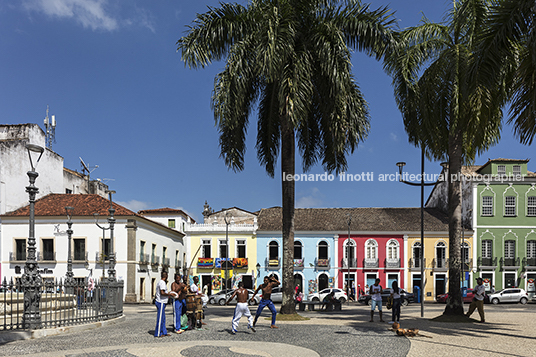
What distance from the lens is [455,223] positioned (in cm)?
1761

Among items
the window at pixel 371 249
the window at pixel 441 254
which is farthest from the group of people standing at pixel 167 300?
the window at pixel 441 254

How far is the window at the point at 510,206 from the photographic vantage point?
43656mm

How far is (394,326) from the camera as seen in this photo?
13.9 m

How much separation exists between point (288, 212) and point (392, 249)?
30.0 meters

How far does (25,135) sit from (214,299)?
20.1 metres

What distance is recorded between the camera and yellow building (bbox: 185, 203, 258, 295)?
151 ft

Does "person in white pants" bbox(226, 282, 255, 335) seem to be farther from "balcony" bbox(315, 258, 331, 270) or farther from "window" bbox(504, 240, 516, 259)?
"window" bbox(504, 240, 516, 259)

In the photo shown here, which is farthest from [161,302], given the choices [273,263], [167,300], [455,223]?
[273,263]

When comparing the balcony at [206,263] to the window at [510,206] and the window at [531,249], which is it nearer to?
the window at [510,206]

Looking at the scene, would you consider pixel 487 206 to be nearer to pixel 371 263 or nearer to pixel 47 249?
pixel 371 263

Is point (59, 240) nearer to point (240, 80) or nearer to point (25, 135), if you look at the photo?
point (25, 135)

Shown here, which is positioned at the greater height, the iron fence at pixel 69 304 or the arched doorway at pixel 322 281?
the iron fence at pixel 69 304

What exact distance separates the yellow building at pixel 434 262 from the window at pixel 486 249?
1047 mm

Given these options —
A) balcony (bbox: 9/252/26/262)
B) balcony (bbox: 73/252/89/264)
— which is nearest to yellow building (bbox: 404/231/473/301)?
balcony (bbox: 73/252/89/264)
